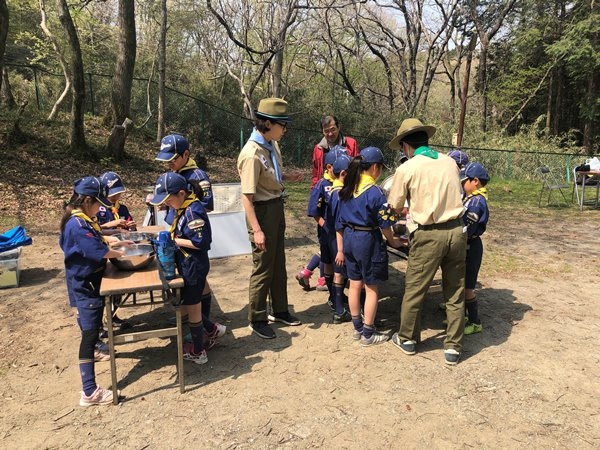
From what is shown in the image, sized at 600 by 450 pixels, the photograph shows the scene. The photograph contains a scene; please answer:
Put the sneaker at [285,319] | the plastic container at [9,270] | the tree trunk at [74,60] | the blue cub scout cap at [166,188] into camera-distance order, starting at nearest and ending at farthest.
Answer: the blue cub scout cap at [166,188], the sneaker at [285,319], the plastic container at [9,270], the tree trunk at [74,60]

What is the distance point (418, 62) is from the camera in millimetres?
25016

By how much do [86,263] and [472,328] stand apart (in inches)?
125

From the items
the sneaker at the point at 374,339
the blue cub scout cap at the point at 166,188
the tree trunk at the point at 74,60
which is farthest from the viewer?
the tree trunk at the point at 74,60

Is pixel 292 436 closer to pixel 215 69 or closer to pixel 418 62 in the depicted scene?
pixel 215 69

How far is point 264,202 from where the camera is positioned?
3656 millimetres

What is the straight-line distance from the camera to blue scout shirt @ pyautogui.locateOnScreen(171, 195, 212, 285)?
3105 mm

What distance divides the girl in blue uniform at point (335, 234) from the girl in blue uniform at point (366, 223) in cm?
23

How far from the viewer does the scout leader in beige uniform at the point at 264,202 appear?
3.49 metres

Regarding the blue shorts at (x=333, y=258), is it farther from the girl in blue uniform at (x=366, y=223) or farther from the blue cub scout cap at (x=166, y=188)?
the blue cub scout cap at (x=166, y=188)

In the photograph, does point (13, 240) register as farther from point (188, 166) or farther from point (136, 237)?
point (188, 166)

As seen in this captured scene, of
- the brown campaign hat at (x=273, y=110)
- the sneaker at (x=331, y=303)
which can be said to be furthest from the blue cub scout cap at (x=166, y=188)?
the sneaker at (x=331, y=303)

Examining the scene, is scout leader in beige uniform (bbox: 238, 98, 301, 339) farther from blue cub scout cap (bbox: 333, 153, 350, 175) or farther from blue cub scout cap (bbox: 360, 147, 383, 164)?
blue cub scout cap (bbox: 360, 147, 383, 164)

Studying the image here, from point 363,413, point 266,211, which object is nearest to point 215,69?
point 266,211

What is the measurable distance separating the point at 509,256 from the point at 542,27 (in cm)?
2134
